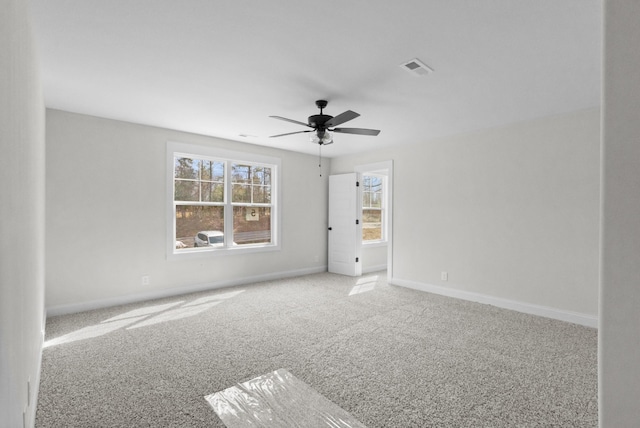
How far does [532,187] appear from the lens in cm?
399

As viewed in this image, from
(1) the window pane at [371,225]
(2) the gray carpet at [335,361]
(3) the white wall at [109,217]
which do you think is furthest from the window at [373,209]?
(3) the white wall at [109,217]

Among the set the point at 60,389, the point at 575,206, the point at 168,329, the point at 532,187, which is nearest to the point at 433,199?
the point at 532,187

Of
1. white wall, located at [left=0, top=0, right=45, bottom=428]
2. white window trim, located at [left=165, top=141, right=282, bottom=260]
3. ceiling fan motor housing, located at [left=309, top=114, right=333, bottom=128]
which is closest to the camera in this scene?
white wall, located at [left=0, top=0, right=45, bottom=428]

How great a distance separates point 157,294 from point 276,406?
3149 mm

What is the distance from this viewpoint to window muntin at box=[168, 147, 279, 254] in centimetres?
481

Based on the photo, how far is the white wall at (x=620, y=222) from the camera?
710mm

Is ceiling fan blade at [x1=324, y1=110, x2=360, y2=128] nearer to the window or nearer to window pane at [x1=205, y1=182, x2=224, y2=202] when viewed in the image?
window pane at [x1=205, y1=182, x2=224, y2=202]

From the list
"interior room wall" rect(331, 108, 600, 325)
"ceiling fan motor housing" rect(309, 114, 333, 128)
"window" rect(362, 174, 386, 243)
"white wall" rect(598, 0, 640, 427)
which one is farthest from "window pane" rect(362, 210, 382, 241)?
"white wall" rect(598, 0, 640, 427)

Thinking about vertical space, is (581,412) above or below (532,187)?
below

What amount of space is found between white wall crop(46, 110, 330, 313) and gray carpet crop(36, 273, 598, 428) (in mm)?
341

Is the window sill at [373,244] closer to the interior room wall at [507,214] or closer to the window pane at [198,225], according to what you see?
the interior room wall at [507,214]

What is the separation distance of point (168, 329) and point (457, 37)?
3.67m

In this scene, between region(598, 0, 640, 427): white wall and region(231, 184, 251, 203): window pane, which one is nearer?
region(598, 0, 640, 427): white wall

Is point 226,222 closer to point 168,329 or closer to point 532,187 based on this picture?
point 168,329
